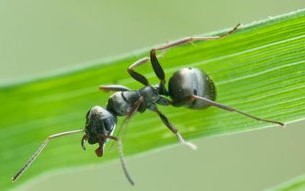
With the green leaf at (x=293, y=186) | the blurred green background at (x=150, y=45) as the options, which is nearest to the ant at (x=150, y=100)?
the green leaf at (x=293, y=186)

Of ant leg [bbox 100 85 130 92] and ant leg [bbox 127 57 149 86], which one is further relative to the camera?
ant leg [bbox 100 85 130 92]

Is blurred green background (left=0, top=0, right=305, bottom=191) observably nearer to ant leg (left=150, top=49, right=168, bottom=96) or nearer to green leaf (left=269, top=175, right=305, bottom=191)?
ant leg (left=150, top=49, right=168, bottom=96)

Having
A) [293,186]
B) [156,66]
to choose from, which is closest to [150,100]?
[156,66]

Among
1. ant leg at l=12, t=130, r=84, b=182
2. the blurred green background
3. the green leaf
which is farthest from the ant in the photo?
the blurred green background

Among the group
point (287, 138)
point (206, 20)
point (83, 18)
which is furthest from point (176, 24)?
point (287, 138)

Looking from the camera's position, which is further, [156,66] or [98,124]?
[98,124]

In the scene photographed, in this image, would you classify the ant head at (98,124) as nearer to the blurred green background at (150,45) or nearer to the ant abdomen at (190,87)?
the ant abdomen at (190,87)

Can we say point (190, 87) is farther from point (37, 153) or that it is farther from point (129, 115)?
point (37, 153)
